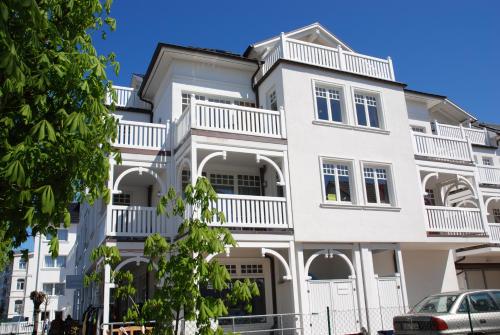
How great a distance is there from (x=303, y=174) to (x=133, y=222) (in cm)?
615

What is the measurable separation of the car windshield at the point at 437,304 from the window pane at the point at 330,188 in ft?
17.2

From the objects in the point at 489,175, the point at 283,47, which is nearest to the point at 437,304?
the point at 283,47

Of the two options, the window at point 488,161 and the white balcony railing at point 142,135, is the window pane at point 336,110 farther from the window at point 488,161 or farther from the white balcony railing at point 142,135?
the window at point 488,161

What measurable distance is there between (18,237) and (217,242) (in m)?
2.64

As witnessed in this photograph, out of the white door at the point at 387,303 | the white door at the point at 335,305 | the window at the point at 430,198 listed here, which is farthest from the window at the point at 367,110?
the white door at the point at 335,305

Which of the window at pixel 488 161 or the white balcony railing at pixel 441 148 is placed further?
the window at pixel 488 161

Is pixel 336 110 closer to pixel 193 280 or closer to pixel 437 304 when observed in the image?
pixel 437 304

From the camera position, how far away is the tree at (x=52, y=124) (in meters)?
5.30

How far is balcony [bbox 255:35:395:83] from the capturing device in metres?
18.4

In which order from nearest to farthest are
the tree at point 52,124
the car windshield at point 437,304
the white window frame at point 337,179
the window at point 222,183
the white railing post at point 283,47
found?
1. the tree at point 52,124
2. the car windshield at point 437,304
3. the white window frame at point 337,179
4. the white railing post at point 283,47
5. the window at point 222,183

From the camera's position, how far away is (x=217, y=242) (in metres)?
6.93

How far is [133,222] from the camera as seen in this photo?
16219 millimetres

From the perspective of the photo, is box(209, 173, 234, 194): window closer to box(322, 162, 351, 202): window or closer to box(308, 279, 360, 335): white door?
box(322, 162, 351, 202): window

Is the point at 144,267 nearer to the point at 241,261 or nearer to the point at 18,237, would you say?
the point at 241,261
